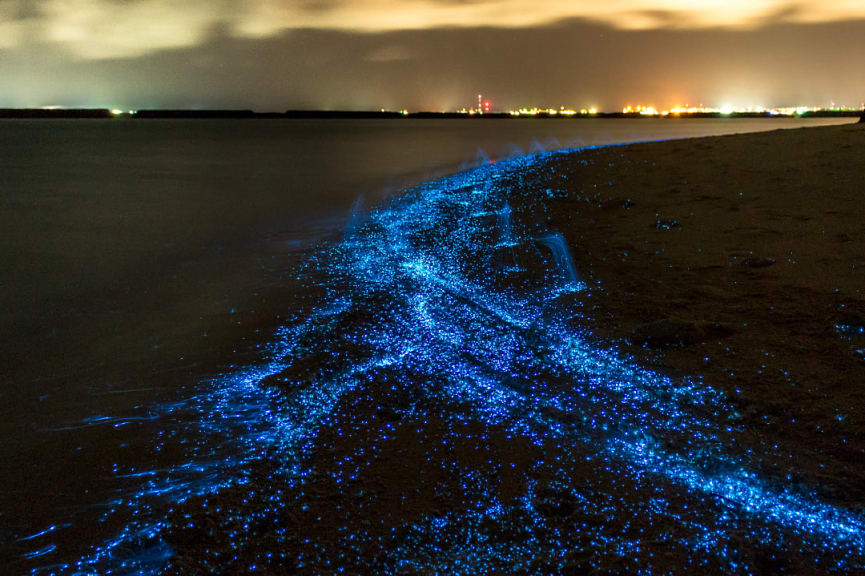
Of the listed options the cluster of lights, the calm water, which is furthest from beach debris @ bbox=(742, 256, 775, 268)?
the calm water

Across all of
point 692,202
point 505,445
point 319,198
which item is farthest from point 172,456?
point 319,198

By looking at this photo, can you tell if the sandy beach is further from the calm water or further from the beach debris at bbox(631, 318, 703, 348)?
the calm water

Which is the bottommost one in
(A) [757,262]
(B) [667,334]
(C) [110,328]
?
(C) [110,328]

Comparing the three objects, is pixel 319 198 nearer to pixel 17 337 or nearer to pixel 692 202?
pixel 692 202

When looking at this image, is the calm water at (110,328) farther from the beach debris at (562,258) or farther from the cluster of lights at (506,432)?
the beach debris at (562,258)

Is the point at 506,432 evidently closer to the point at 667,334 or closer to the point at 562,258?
the point at 667,334

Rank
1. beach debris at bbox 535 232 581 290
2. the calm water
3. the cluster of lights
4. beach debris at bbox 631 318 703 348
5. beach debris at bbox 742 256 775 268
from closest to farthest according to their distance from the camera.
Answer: the cluster of lights
the calm water
beach debris at bbox 631 318 703 348
beach debris at bbox 742 256 775 268
beach debris at bbox 535 232 581 290

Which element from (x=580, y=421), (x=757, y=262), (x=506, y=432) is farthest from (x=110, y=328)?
(x=757, y=262)
